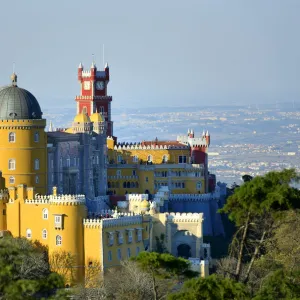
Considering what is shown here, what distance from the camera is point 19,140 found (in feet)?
286

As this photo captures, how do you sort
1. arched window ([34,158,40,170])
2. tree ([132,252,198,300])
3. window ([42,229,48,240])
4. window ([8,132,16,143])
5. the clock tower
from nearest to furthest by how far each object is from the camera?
tree ([132,252,198,300])
window ([42,229,48,240])
window ([8,132,16,143])
arched window ([34,158,40,170])
the clock tower

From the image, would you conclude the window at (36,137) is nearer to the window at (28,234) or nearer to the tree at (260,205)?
the window at (28,234)

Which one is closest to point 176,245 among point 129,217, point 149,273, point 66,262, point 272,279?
point 129,217

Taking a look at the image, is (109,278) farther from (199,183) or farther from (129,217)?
(199,183)

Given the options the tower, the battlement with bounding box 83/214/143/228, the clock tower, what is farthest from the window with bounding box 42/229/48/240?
the clock tower

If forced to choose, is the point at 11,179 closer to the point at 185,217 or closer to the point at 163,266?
the point at 185,217

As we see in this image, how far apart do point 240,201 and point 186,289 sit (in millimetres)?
3688

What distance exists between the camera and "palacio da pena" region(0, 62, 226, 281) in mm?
78188

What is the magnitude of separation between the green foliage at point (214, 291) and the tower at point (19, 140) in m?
35.3

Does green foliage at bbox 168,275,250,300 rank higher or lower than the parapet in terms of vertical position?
lower

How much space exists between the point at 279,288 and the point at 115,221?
2582cm

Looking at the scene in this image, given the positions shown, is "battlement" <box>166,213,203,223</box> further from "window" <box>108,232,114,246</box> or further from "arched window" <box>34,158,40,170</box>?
"arched window" <box>34,158,40,170</box>

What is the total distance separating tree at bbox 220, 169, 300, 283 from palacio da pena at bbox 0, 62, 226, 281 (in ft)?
78.7

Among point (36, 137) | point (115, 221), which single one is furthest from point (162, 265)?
point (36, 137)
